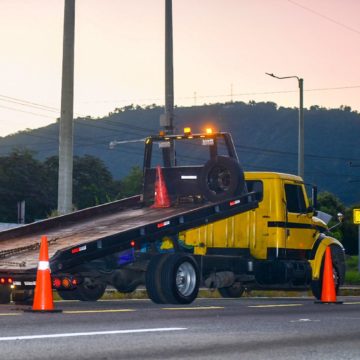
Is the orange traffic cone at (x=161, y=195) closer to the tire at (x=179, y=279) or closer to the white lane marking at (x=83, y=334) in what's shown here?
the tire at (x=179, y=279)

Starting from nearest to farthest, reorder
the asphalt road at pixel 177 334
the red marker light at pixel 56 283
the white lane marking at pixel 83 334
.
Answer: the asphalt road at pixel 177 334, the white lane marking at pixel 83 334, the red marker light at pixel 56 283

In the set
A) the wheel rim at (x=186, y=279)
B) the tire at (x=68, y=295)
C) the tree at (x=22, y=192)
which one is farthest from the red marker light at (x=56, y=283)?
the tree at (x=22, y=192)

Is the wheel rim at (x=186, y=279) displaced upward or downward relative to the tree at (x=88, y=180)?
downward

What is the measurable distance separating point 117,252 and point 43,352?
22.5 feet

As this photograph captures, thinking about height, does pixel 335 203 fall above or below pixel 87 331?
above

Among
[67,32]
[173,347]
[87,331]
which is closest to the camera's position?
[173,347]

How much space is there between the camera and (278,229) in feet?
63.9

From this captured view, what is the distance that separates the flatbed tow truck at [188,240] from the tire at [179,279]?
0.05ft

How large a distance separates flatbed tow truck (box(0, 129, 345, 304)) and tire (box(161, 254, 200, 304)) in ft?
0.05

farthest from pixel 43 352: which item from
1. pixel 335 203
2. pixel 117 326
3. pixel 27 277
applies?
pixel 335 203

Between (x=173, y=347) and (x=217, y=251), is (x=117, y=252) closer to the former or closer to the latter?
(x=217, y=251)

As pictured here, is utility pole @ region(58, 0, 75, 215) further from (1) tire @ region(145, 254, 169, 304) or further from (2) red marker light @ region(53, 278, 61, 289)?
(2) red marker light @ region(53, 278, 61, 289)

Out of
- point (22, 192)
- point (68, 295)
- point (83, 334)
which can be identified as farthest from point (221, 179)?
point (22, 192)

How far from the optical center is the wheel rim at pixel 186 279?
55.6 ft
